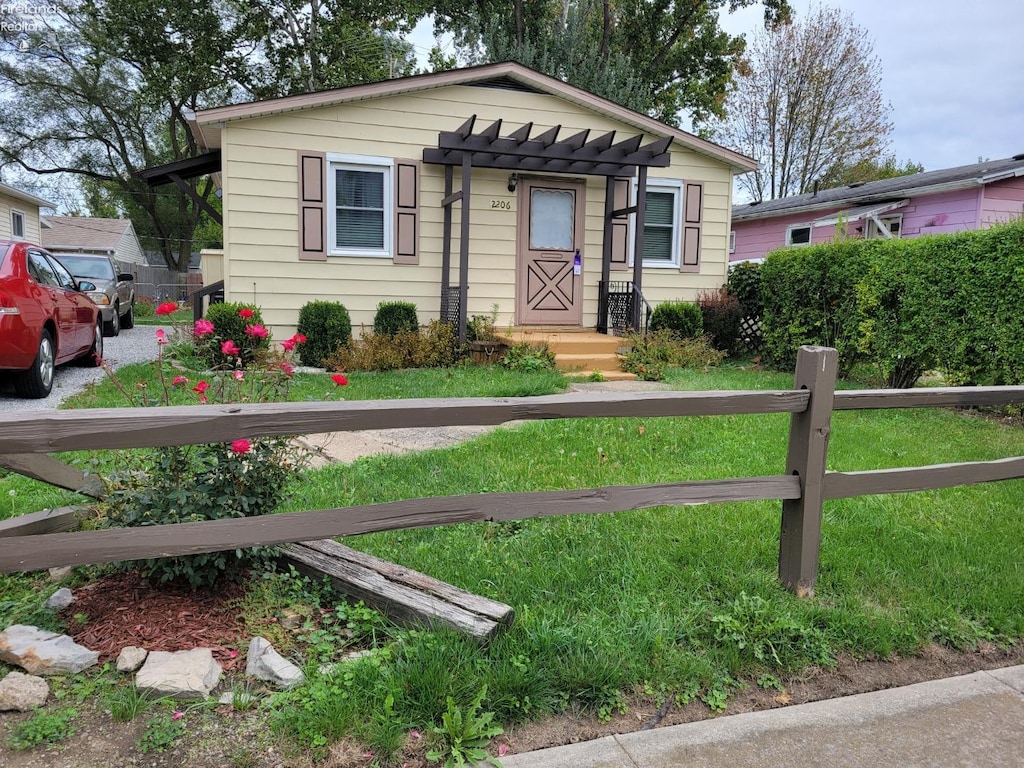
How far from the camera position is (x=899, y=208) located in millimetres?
16891

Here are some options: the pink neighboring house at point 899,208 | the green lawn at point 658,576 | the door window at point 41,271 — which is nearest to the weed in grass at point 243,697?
the green lawn at point 658,576

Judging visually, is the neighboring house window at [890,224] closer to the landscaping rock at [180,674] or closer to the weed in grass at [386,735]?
the weed in grass at [386,735]

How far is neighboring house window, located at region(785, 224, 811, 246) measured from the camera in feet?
63.9

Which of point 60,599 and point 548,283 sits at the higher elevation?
point 548,283

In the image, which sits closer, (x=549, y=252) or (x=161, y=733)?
(x=161, y=733)

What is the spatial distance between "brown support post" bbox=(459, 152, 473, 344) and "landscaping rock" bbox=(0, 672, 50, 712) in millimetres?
8250

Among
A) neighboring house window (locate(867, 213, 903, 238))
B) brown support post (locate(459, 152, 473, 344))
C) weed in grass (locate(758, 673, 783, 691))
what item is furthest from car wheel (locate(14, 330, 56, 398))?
neighboring house window (locate(867, 213, 903, 238))

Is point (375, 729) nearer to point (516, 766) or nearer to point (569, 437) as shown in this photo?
point (516, 766)

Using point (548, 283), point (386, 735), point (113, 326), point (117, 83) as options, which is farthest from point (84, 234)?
point (386, 735)

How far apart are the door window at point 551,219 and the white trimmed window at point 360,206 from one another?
232cm

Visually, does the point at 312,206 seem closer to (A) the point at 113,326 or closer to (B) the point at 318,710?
(A) the point at 113,326

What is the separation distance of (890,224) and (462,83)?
40.0 feet

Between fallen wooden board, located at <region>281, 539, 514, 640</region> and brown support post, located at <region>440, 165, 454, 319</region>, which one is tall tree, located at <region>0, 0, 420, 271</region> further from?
fallen wooden board, located at <region>281, 539, 514, 640</region>

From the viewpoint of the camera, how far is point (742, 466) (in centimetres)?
503
